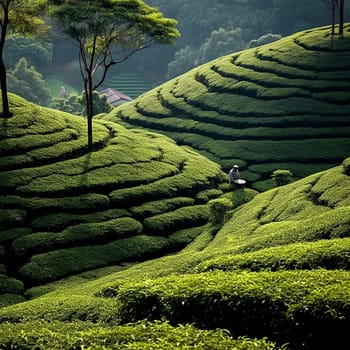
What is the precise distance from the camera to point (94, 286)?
72.5ft

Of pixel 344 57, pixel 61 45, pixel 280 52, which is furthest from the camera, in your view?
pixel 61 45

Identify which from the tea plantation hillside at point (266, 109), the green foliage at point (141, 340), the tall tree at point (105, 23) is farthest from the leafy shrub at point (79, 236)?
the green foliage at point (141, 340)

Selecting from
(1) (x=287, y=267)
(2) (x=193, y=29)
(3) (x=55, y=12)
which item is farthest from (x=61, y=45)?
(1) (x=287, y=267)

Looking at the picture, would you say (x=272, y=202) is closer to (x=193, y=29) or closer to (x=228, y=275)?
(x=228, y=275)

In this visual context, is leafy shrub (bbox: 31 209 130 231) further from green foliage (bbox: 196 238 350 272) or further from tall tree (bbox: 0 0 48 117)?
green foliage (bbox: 196 238 350 272)

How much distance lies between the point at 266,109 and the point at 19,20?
76.0 feet

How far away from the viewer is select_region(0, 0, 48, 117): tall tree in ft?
117

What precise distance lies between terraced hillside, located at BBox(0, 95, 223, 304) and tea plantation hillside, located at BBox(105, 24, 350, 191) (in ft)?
23.5

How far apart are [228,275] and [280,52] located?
48985 millimetres

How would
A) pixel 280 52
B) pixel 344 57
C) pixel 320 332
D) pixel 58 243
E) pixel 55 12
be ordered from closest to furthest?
pixel 320 332, pixel 58 243, pixel 55 12, pixel 344 57, pixel 280 52

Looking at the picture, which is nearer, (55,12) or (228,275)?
(228,275)

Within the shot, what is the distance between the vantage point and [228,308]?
11859 millimetres

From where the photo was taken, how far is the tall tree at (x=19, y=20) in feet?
117

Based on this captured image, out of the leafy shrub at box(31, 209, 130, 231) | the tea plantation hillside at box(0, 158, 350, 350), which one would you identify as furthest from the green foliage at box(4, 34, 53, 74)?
the tea plantation hillside at box(0, 158, 350, 350)
